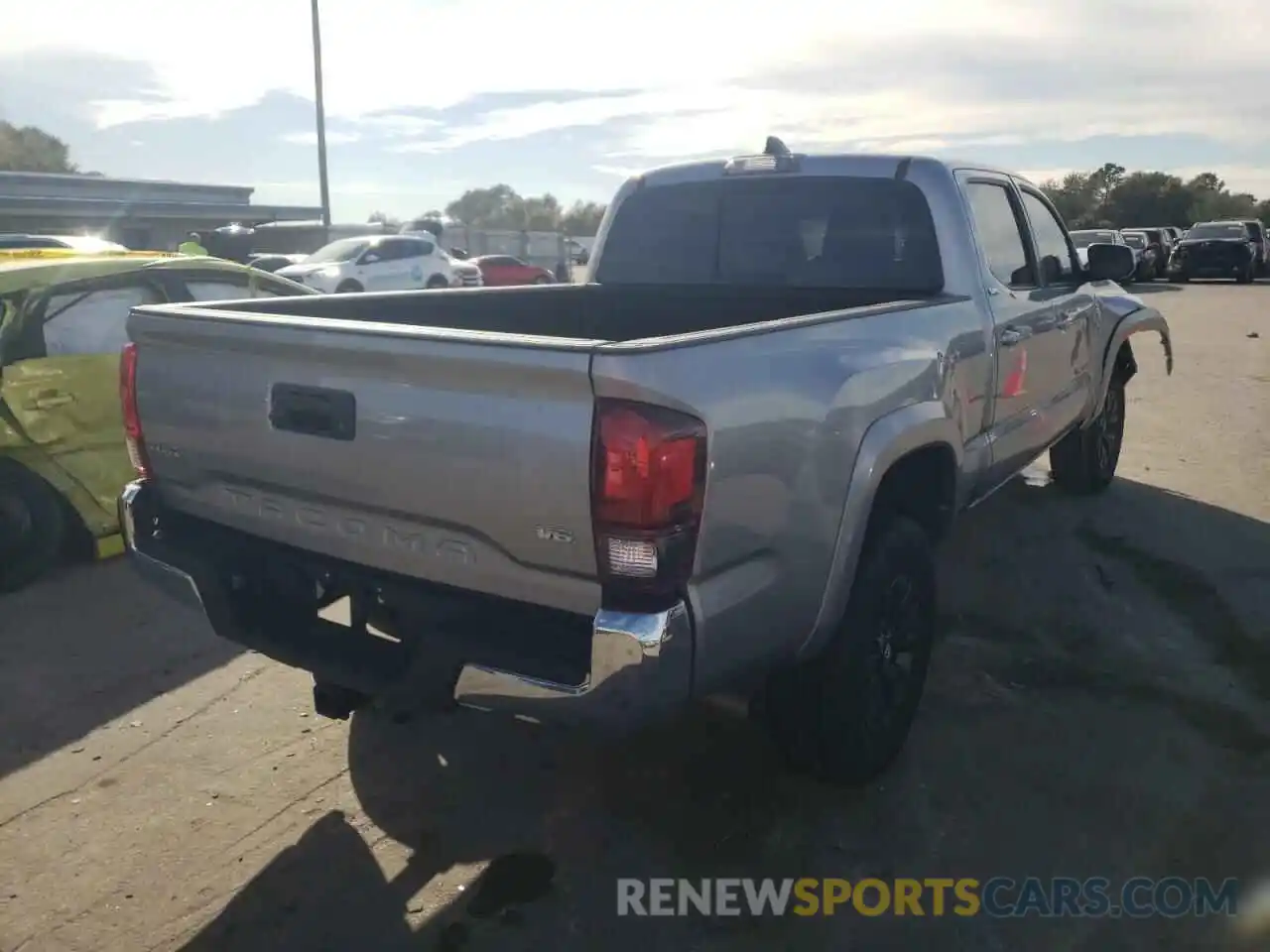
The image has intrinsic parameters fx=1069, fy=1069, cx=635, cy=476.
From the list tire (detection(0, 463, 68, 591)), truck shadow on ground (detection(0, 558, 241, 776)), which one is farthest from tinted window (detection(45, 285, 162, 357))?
truck shadow on ground (detection(0, 558, 241, 776))

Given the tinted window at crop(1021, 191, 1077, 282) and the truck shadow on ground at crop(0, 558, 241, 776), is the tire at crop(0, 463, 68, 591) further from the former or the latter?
the tinted window at crop(1021, 191, 1077, 282)

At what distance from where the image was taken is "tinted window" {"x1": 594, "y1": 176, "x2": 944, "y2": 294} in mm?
4191

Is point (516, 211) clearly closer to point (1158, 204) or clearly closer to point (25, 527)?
point (1158, 204)

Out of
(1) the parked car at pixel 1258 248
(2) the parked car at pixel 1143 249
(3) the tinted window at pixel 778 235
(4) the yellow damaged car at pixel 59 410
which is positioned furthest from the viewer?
(1) the parked car at pixel 1258 248

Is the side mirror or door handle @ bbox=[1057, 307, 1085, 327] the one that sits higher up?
the side mirror

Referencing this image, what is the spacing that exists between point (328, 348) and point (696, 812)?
174 centimetres

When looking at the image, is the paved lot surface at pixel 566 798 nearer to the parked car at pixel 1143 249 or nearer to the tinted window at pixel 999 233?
the tinted window at pixel 999 233

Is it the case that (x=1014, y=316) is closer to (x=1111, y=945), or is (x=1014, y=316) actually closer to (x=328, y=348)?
(x=1111, y=945)

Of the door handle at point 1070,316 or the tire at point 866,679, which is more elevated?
the door handle at point 1070,316

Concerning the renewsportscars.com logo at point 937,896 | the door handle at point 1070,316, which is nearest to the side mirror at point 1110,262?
the door handle at point 1070,316

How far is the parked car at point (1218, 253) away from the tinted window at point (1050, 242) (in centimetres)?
3088

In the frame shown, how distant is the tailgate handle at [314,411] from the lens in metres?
2.66

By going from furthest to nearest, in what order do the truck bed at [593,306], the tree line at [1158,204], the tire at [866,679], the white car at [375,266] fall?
the tree line at [1158,204] → the white car at [375,266] → the truck bed at [593,306] → the tire at [866,679]

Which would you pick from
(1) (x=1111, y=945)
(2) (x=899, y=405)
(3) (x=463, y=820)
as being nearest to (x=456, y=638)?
(3) (x=463, y=820)
